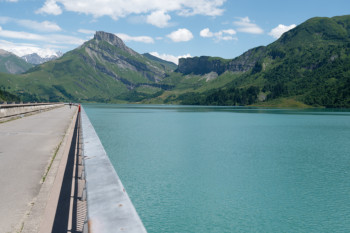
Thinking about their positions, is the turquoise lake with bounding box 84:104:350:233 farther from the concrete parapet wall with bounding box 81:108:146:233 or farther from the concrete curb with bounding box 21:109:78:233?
the concrete parapet wall with bounding box 81:108:146:233

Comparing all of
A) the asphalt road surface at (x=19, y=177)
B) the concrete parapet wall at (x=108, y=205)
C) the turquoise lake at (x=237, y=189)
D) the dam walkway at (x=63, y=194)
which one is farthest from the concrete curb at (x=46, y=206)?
the turquoise lake at (x=237, y=189)

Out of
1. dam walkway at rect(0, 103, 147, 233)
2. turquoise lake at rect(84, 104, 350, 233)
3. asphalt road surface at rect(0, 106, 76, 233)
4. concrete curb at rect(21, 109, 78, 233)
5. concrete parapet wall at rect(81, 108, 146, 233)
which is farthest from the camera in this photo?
turquoise lake at rect(84, 104, 350, 233)

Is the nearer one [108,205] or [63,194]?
[108,205]

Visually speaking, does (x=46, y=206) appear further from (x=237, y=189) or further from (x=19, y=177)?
(x=237, y=189)

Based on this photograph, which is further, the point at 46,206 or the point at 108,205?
the point at 46,206

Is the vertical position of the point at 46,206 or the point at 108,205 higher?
the point at 108,205

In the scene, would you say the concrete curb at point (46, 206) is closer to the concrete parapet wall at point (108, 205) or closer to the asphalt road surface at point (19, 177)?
the asphalt road surface at point (19, 177)

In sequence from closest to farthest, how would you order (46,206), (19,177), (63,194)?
(46,206) < (63,194) < (19,177)

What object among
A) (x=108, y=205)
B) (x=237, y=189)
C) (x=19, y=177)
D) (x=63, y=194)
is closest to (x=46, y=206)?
(x=63, y=194)

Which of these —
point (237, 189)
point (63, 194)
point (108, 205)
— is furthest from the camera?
point (237, 189)

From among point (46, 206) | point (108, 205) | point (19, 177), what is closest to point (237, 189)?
point (19, 177)

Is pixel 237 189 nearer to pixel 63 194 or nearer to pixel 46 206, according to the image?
pixel 63 194

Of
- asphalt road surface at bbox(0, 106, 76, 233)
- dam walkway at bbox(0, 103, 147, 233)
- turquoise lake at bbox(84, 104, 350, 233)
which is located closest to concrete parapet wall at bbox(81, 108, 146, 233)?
dam walkway at bbox(0, 103, 147, 233)

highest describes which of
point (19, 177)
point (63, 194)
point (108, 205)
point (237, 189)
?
point (108, 205)
